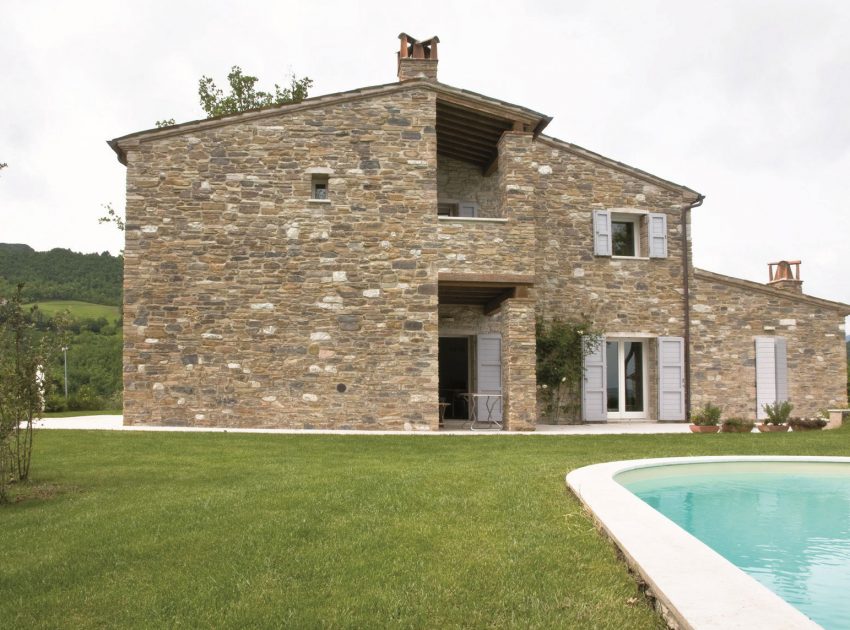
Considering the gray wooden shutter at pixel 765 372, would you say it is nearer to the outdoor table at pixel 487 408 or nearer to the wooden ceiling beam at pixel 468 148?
the outdoor table at pixel 487 408

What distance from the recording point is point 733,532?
5.64 metres

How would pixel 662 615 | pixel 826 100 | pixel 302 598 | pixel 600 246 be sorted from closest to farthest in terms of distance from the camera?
pixel 662 615 < pixel 302 598 < pixel 826 100 < pixel 600 246

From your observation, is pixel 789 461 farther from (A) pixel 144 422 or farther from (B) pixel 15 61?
(B) pixel 15 61

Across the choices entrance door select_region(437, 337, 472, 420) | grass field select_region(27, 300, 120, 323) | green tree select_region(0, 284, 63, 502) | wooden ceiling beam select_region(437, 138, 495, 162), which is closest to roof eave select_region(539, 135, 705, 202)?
wooden ceiling beam select_region(437, 138, 495, 162)

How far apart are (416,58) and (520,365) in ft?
20.9

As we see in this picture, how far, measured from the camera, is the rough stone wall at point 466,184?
15.6 metres

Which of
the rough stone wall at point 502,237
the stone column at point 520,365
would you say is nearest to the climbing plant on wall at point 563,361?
the stone column at point 520,365

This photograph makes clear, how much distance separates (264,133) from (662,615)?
1184 centimetres

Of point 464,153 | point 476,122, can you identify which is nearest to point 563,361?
point 464,153

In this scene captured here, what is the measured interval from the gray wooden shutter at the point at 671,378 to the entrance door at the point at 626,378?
495mm

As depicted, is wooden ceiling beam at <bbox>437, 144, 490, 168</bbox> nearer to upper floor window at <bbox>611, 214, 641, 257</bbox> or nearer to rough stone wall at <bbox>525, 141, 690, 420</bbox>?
rough stone wall at <bbox>525, 141, 690, 420</bbox>

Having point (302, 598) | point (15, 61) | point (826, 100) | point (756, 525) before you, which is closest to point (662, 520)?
point (756, 525)

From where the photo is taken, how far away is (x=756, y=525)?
5.91 m

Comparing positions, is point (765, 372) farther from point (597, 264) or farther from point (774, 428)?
point (597, 264)
